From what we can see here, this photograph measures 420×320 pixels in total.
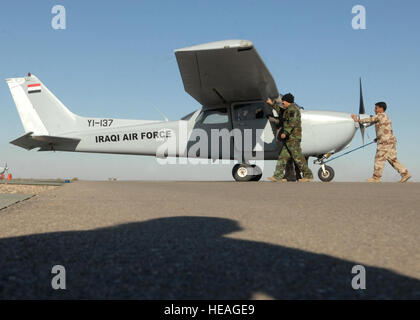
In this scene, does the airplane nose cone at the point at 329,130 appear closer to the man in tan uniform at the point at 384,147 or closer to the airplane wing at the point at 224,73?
the man in tan uniform at the point at 384,147

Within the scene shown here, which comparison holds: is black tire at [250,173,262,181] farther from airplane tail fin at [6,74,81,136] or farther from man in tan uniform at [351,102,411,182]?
airplane tail fin at [6,74,81,136]

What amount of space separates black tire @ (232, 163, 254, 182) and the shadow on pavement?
7301mm

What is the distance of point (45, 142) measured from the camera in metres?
11.4

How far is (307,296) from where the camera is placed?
1.11 meters

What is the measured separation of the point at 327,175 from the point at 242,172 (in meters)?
2.16

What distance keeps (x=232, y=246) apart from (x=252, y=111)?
7766 mm

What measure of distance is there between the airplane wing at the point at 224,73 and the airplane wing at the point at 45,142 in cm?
443

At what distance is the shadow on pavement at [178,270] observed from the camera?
1140 millimetres

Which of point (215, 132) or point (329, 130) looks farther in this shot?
point (215, 132)

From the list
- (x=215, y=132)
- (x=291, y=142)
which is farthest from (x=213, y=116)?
(x=291, y=142)

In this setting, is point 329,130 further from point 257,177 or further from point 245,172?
point 245,172

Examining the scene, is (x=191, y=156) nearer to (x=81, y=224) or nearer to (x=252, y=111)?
(x=252, y=111)
